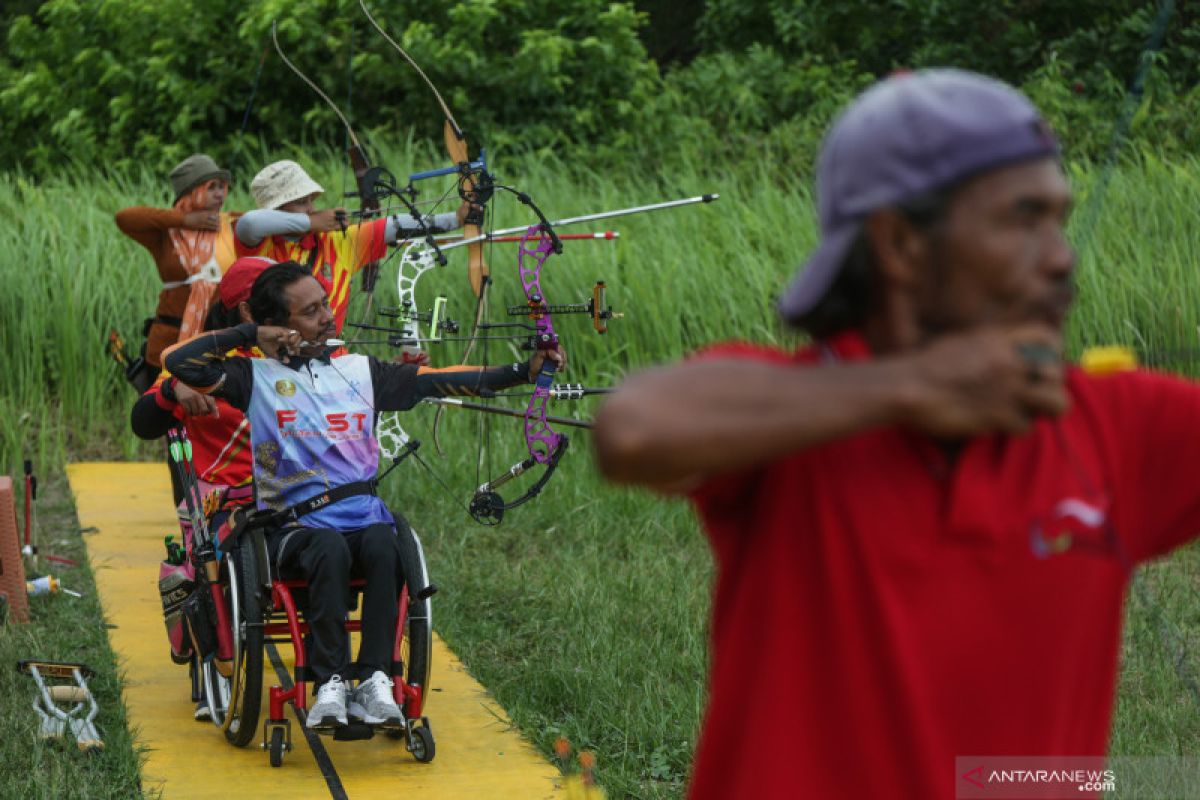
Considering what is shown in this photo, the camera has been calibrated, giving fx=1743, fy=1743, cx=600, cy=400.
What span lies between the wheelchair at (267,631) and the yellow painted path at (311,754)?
0.24 ft

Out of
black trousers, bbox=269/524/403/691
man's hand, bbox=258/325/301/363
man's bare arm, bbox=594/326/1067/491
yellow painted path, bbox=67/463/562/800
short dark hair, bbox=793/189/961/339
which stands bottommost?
yellow painted path, bbox=67/463/562/800

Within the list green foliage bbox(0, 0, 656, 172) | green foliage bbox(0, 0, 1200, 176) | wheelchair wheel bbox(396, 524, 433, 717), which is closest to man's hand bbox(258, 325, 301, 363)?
wheelchair wheel bbox(396, 524, 433, 717)

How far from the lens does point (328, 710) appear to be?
4.63 metres

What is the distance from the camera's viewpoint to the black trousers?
4.71m

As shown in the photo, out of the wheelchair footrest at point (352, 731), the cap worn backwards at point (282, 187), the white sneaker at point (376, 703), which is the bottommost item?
the wheelchair footrest at point (352, 731)

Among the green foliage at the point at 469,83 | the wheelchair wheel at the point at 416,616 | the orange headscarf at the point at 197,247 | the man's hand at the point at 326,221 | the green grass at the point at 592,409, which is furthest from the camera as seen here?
the green foliage at the point at 469,83

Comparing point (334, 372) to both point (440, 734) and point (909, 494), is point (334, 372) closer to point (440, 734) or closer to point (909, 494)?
point (440, 734)

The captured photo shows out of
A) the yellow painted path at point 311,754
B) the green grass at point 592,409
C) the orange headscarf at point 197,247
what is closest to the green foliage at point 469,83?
the green grass at point 592,409

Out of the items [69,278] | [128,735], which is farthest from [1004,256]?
[69,278]

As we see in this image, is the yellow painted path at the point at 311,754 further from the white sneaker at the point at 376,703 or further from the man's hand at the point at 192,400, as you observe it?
→ the man's hand at the point at 192,400

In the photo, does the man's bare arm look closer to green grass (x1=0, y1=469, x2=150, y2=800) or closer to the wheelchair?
the wheelchair

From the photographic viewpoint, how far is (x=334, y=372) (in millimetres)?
5062

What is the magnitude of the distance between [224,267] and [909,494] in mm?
6229

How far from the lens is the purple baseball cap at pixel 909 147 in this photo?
1.48 metres
